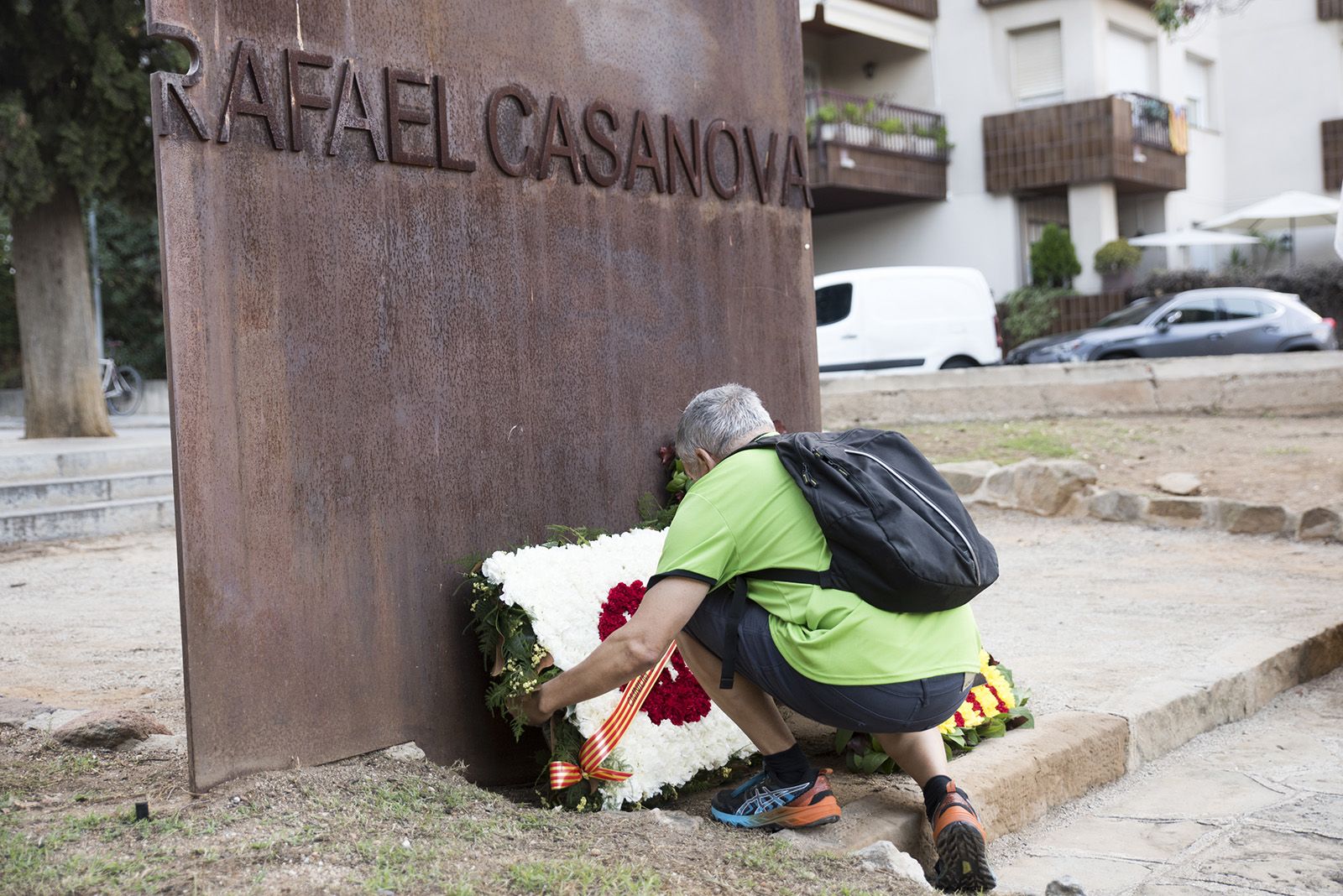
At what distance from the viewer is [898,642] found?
130 inches

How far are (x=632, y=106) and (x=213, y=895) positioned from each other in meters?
2.86

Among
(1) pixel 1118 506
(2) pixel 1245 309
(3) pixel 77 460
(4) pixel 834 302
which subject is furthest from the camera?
(4) pixel 834 302

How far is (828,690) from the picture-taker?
10.8ft

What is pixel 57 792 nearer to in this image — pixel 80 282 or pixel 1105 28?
pixel 80 282

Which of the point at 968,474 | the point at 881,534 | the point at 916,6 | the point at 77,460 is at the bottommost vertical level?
the point at 968,474

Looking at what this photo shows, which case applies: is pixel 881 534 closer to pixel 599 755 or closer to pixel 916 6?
pixel 599 755

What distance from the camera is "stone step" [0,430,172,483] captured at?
32.9 ft

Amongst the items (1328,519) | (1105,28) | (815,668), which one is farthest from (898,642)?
(1105,28)

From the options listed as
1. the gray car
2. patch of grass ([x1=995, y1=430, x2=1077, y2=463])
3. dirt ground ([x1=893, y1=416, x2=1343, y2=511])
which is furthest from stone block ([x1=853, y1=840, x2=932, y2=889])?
the gray car

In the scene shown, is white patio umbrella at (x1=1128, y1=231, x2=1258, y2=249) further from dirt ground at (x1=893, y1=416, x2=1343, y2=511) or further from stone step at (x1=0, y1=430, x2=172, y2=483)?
stone step at (x1=0, y1=430, x2=172, y2=483)

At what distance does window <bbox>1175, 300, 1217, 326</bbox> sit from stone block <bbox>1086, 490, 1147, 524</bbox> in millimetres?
8383

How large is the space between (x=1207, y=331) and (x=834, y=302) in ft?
15.1

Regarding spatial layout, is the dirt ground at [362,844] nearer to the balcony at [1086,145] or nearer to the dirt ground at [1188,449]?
the dirt ground at [1188,449]

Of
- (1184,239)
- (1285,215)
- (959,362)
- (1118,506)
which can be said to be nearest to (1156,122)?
(1184,239)
